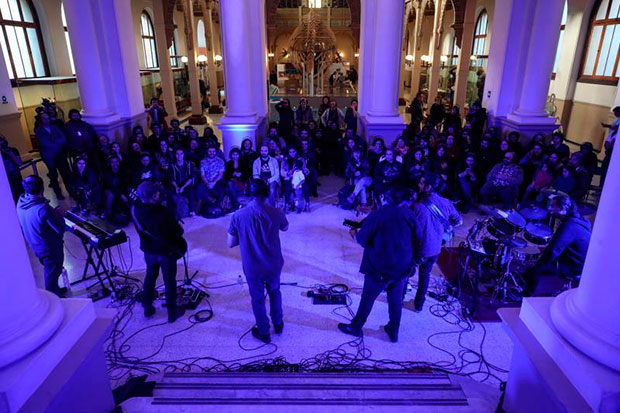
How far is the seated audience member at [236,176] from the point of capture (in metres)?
8.01

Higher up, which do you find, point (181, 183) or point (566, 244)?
point (566, 244)

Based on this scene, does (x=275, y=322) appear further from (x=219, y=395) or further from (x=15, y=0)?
(x=15, y=0)

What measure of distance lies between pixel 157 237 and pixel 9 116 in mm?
9609

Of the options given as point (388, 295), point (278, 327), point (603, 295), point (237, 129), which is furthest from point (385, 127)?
point (603, 295)

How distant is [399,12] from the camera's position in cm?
923

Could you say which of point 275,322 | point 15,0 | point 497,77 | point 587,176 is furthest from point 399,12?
point 15,0

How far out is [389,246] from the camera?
393 cm

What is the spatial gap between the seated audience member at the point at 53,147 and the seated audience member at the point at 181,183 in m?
2.73

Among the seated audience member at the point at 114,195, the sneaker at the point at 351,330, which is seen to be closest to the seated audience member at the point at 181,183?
the seated audience member at the point at 114,195

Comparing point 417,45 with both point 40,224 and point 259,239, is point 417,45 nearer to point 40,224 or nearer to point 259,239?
point 259,239

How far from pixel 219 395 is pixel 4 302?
1.52 meters

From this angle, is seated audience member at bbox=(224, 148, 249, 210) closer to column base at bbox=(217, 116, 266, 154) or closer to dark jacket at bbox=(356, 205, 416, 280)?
column base at bbox=(217, 116, 266, 154)

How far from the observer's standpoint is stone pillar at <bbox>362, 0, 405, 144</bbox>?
9266 millimetres

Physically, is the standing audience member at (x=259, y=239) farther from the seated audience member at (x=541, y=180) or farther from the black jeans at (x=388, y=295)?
the seated audience member at (x=541, y=180)
